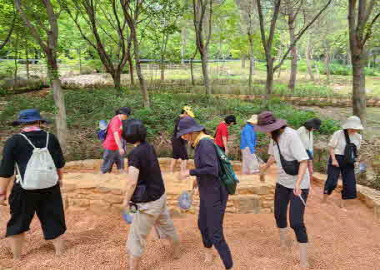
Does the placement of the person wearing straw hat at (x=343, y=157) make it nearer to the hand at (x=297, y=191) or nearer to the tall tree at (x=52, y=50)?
the hand at (x=297, y=191)

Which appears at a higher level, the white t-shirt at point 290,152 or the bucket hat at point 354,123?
the bucket hat at point 354,123

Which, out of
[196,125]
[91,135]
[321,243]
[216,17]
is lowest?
[321,243]

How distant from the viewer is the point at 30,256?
345 centimetres

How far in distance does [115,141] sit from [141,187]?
2557 millimetres

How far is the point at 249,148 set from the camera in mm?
6016

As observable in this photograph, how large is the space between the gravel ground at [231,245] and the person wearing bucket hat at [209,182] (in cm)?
48

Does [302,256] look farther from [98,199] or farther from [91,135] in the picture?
[91,135]

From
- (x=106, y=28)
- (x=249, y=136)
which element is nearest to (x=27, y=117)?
(x=249, y=136)

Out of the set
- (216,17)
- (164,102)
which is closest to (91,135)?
(164,102)

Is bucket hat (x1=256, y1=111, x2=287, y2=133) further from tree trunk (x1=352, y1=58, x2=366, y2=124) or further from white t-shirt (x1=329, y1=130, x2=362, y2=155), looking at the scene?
tree trunk (x1=352, y1=58, x2=366, y2=124)

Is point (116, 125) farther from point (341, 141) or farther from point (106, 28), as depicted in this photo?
point (106, 28)

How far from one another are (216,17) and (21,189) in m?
17.0

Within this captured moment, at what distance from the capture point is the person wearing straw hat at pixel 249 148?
5975 millimetres

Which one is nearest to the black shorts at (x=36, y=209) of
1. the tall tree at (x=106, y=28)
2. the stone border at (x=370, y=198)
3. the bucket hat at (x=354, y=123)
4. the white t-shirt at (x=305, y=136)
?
the white t-shirt at (x=305, y=136)
